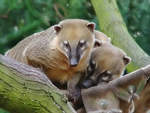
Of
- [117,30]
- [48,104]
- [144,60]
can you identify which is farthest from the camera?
[117,30]

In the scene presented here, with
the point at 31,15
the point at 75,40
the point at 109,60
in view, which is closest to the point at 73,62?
the point at 75,40

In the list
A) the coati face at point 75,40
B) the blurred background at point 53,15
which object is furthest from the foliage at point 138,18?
the coati face at point 75,40

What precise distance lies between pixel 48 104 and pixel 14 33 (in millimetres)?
4742

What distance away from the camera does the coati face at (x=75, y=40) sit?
431cm

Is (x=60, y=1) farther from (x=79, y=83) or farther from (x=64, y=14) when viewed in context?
(x=79, y=83)

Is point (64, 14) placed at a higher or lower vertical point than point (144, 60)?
lower

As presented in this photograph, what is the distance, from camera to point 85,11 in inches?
310

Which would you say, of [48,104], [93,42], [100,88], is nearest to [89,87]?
[100,88]

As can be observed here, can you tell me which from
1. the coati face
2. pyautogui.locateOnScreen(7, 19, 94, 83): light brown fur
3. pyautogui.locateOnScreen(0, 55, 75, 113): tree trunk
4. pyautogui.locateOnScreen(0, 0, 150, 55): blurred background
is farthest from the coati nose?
pyautogui.locateOnScreen(0, 0, 150, 55): blurred background

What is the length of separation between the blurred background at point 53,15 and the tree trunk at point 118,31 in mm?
1305

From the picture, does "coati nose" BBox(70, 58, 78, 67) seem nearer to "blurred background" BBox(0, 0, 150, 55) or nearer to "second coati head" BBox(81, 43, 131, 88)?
"second coati head" BBox(81, 43, 131, 88)

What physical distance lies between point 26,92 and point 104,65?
1.24m

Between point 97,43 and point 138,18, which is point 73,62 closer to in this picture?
point 97,43

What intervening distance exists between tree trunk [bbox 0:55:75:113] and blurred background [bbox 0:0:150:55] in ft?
13.0
